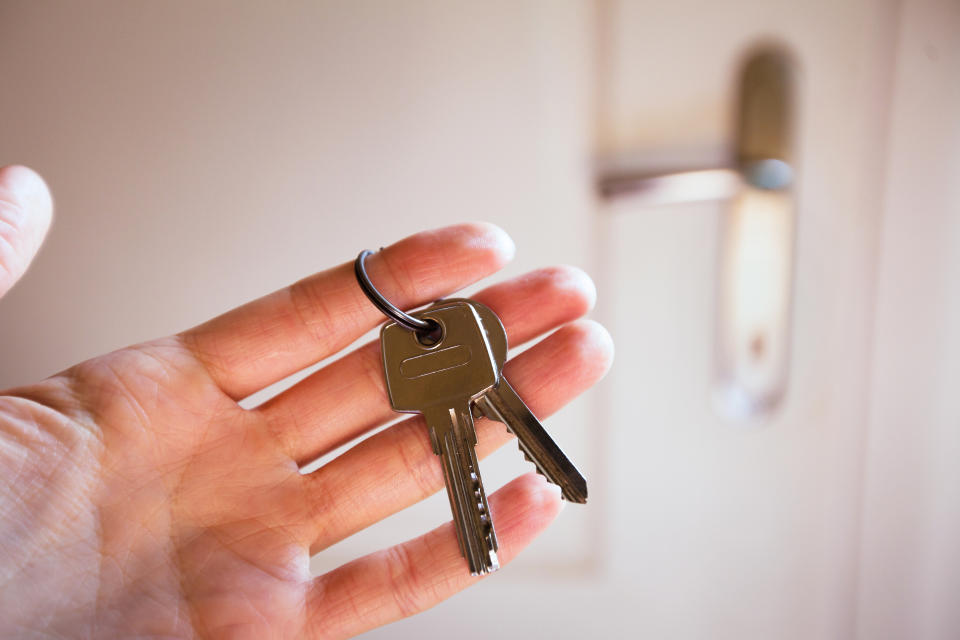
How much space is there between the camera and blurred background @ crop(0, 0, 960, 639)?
923 millimetres

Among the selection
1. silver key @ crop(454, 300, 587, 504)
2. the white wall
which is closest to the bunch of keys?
silver key @ crop(454, 300, 587, 504)

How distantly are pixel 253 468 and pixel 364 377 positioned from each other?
0.57 feet

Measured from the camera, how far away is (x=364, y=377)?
81 cm

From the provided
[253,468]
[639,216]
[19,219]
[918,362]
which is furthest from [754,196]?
[19,219]

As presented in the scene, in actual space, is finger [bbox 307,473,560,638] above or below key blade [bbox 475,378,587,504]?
below

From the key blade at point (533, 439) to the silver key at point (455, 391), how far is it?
0.06ft

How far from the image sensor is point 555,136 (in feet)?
3.19

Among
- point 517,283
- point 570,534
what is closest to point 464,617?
point 570,534

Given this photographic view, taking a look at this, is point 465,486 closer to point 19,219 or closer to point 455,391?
point 455,391

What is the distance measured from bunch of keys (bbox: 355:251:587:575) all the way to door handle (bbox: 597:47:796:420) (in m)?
0.35

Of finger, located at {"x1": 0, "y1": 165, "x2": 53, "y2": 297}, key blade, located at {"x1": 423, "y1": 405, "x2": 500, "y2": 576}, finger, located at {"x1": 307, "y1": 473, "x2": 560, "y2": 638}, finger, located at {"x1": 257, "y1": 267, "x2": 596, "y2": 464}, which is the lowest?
finger, located at {"x1": 307, "y1": 473, "x2": 560, "y2": 638}

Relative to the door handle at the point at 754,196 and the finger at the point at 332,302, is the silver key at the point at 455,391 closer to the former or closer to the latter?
the finger at the point at 332,302

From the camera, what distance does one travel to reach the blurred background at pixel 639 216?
92cm

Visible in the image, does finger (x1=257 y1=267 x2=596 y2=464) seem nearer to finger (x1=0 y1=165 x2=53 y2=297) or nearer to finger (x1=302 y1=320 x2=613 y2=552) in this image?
finger (x1=302 y1=320 x2=613 y2=552)
